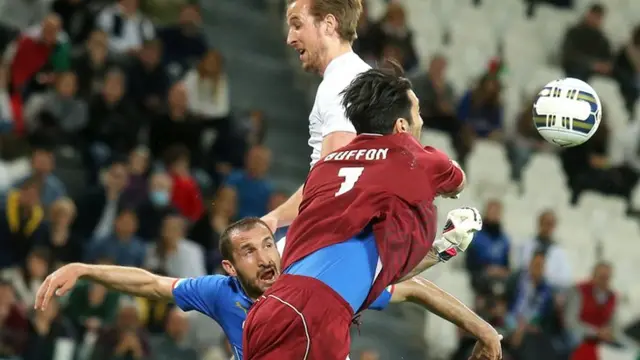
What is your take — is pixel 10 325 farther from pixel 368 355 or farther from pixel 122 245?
pixel 368 355

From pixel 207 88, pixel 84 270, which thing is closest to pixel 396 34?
pixel 207 88

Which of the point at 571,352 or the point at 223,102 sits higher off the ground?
the point at 223,102

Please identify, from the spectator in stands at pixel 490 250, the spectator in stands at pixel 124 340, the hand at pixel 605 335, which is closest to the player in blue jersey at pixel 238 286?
the spectator in stands at pixel 124 340

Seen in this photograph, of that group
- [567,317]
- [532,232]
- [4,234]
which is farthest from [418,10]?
[4,234]

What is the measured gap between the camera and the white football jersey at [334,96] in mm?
6672

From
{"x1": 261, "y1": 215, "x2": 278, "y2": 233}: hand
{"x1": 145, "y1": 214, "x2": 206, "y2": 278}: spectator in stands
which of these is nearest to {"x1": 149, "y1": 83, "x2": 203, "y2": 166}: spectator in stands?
{"x1": 145, "y1": 214, "x2": 206, "y2": 278}: spectator in stands

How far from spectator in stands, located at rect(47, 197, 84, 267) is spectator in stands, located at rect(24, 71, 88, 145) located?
1007mm

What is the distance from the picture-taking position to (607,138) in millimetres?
15789

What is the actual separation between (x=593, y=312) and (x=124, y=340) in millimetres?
4922

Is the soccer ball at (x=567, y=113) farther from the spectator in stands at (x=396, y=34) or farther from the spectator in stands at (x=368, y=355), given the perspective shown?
the spectator in stands at (x=396, y=34)

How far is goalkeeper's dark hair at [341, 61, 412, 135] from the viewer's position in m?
6.30

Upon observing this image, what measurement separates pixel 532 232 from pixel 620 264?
112 cm

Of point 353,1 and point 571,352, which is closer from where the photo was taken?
point 353,1

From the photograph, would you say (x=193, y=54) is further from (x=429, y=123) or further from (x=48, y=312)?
(x=48, y=312)
